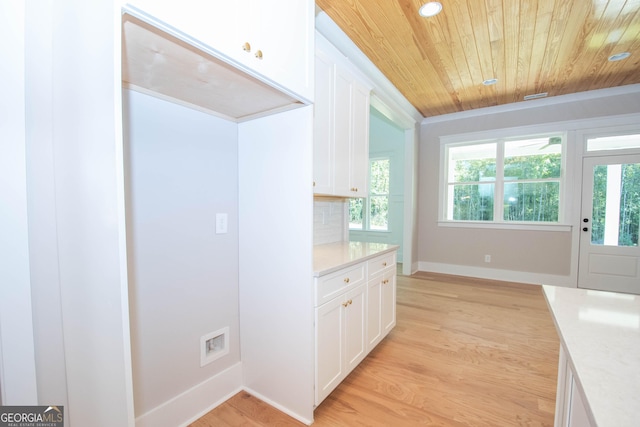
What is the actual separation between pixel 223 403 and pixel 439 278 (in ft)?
12.5

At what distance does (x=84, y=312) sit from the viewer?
832mm

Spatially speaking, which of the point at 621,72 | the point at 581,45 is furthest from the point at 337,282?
the point at 621,72

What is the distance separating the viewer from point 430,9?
6.68 feet

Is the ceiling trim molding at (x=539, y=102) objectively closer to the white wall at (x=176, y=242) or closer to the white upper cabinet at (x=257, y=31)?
the white upper cabinet at (x=257, y=31)

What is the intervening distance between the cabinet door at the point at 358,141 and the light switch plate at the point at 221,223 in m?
1.07

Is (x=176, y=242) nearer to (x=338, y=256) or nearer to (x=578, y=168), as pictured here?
(x=338, y=256)

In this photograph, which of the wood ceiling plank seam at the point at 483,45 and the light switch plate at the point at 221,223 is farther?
the wood ceiling plank seam at the point at 483,45

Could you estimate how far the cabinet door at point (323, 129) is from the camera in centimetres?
186

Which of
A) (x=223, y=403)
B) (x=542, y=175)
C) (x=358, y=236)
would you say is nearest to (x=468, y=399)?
(x=223, y=403)

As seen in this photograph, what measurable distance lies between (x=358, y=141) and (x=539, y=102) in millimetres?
3527

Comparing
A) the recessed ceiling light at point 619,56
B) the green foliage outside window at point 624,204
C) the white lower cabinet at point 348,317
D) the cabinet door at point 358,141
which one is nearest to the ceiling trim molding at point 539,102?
the green foliage outside window at point 624,204

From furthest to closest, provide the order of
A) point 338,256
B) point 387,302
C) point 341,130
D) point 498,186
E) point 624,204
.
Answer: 1. point 498,186
2. point 624,204
3. point 387,302
4. point 341,130
5. point 338,256

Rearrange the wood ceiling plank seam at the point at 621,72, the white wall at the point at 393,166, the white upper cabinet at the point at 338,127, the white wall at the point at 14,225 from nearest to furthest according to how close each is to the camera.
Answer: the white wall at the point at 14,225 < the white upper cabinet at the point at 338,127 < the wood ceiling plank seam at the point at 621,72 < the white wall at the point at 393,166

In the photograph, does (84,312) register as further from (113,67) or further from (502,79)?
(502,79)
